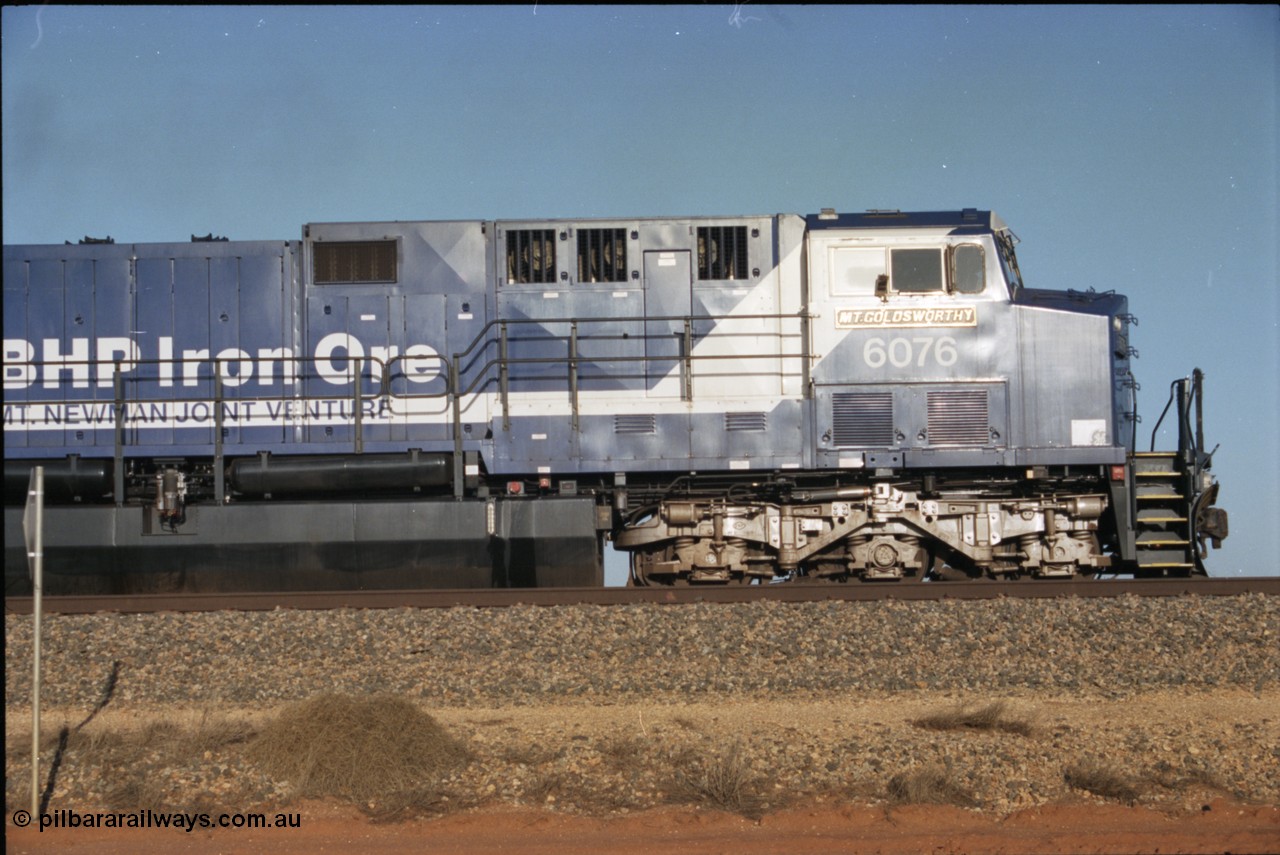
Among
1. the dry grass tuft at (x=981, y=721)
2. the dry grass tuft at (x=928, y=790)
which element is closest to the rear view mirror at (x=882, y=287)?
the dry grass tuft at (x=981, y=721)

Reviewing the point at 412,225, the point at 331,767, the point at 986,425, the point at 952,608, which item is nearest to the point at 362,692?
the point at 331,767

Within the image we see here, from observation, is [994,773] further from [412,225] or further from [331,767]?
[412,225]

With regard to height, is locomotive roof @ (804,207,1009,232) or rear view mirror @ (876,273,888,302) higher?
locomotive roof @ (804,207,1009,232)

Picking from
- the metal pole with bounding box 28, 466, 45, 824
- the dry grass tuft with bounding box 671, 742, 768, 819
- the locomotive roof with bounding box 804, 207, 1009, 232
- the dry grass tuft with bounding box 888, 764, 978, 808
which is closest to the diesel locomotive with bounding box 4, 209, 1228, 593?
the locomotive roof with bounding box 804, 207, 1009, 232

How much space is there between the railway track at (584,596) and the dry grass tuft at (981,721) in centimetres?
345

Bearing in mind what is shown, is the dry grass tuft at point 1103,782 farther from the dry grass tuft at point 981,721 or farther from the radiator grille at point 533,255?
Answer: the radiator grille at point 533,255

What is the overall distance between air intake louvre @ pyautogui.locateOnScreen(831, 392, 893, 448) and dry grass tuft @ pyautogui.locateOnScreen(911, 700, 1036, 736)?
5.03 metres

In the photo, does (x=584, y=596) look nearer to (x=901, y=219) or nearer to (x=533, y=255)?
(x=533, y=255)

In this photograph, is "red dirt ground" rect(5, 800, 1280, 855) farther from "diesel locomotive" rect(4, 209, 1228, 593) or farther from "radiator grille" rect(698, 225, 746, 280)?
"radiator grille" rect(698, 225, 746, 280)

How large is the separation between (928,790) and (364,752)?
10.9ft

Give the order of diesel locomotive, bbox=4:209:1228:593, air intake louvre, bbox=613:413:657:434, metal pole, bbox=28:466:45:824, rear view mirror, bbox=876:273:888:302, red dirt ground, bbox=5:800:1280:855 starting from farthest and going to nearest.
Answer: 1. air intake louvre, bbox=613:413:657:434
2. rear view mirror, bbox=876:273:888:302
3. diesel locomotive, bbox=4:209:1228:593
4. metal pole, bbox=28:466:45:824
5. red dirt ground, bbox=5:800:1280:855

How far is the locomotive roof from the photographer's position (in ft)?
40.9

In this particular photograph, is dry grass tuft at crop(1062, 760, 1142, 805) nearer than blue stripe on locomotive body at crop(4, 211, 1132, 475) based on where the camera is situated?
Yes

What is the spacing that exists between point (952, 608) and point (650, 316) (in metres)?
4.73
